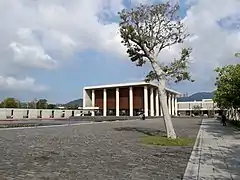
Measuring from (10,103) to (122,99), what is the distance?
33.5 meters

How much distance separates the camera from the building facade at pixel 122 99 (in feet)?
309

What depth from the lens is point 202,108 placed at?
126 m

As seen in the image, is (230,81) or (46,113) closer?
(230,81)

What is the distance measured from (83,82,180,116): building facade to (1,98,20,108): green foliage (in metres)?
21.4

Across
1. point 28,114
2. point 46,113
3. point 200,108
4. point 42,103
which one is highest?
point 42,103

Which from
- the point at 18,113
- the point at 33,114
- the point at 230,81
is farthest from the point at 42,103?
the point at 230,81

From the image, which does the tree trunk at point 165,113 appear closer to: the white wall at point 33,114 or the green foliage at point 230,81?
the green foliage at point 230,81

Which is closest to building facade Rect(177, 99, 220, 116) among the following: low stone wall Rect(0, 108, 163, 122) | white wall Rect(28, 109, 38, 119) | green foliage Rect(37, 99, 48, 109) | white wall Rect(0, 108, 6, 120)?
green foliage Rect(37, 99, 48, 109)

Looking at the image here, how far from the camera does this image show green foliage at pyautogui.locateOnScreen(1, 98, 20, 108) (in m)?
94.4

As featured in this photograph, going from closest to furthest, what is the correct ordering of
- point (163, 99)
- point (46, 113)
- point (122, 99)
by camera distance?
1. point (163, 99)
2. point (46, 113)
3. point (122, 99)

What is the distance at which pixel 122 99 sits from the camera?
321ft

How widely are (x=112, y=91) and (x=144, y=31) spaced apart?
83230mm

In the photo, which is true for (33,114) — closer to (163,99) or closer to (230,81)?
(230,81)

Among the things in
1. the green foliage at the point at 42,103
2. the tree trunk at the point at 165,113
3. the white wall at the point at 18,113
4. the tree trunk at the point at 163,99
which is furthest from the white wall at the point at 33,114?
the tree trunk at the point at 165,113
